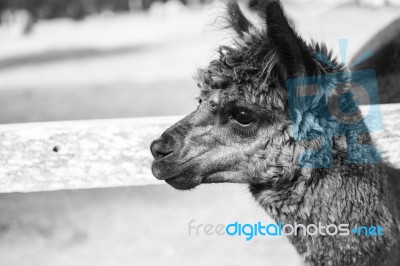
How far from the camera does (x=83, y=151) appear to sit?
299cm

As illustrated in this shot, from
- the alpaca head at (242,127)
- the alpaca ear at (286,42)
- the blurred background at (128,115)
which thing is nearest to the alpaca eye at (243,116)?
the alpaca head at (242,127)

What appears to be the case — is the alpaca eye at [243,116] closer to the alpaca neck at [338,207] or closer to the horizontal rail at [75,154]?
the alpaca neck at [338,207]

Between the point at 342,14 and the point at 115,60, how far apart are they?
8.09m

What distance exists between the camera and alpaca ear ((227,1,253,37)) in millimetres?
2791

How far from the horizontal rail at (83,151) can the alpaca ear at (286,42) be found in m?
0.96

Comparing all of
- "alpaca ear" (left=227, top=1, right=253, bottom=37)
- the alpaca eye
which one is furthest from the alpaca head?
"alpaca ear" (left=227, top=1, right=253, bottom=37)

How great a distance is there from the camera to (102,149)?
3.00 m

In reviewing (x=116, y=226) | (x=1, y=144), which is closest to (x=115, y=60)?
(x=116, y=226)

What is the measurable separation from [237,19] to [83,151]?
1.16 m

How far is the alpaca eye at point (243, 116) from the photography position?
2410 mm

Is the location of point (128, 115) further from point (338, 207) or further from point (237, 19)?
point (338, 207)

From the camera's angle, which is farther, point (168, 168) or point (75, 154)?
point (75, 154)

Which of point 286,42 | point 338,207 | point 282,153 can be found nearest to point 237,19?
point 286,42

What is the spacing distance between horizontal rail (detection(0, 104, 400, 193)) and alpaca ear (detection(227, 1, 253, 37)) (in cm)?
67
